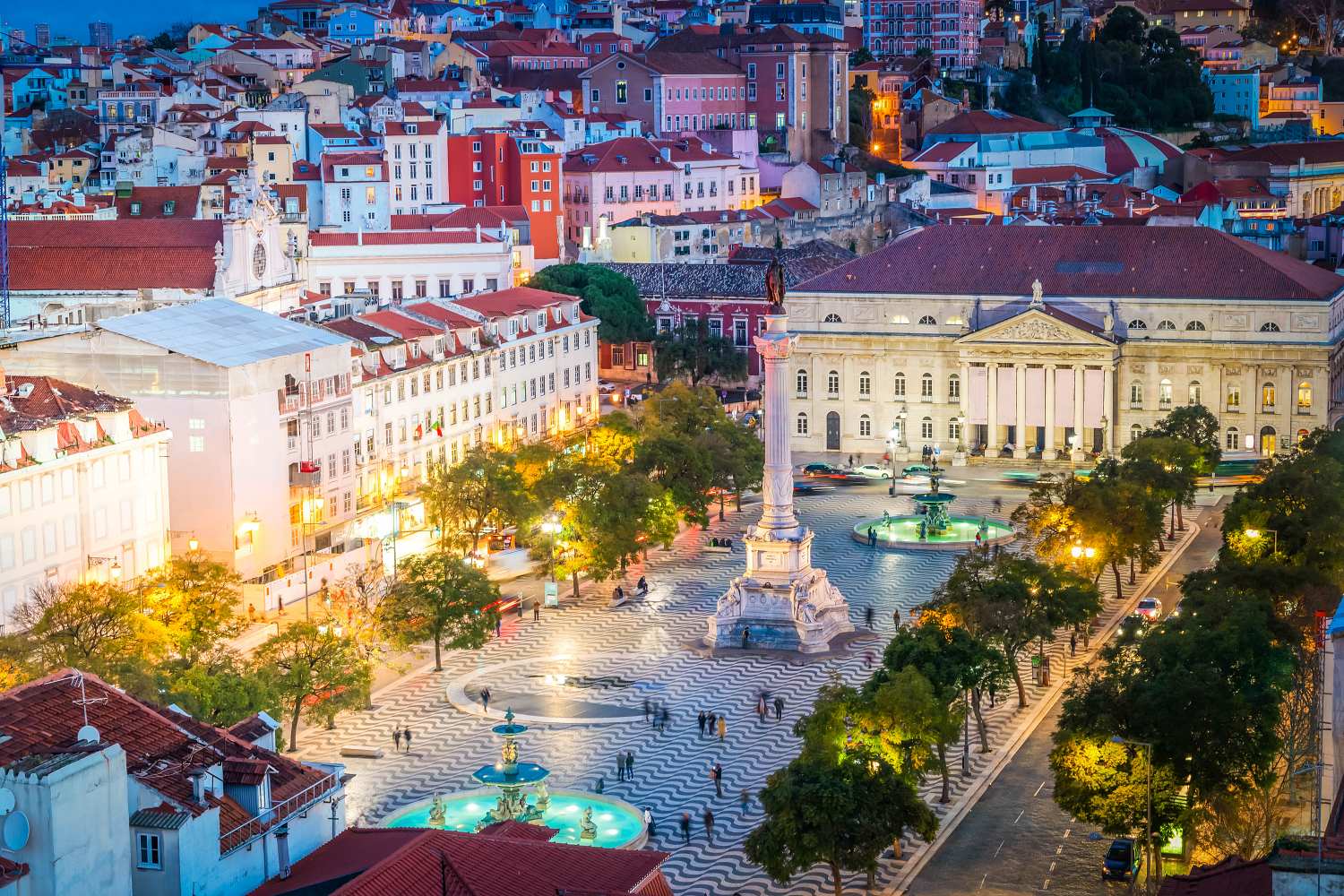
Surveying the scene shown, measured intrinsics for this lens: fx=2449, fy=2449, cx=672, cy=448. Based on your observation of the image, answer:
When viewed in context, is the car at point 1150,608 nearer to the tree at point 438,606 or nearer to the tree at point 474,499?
the tree at point 438,606

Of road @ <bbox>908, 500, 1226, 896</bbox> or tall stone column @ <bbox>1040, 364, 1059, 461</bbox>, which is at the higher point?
tall stone column @ <bbox>1040, 364, 1059, 461</bbox>

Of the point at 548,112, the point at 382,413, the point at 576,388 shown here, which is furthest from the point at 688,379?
the point at 548,112

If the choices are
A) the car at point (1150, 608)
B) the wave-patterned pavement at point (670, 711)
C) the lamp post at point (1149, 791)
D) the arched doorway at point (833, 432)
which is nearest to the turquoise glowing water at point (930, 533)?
the wave-patterned pavement at point (670, 711)

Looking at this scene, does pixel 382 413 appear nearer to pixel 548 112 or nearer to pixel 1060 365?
pixel 1060 365

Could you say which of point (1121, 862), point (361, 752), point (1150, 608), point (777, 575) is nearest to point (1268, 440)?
point (1150, 608)

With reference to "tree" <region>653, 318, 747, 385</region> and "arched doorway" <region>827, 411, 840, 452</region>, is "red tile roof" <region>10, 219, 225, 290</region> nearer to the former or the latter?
"tree" <region>653, 318, 747, 385</region>

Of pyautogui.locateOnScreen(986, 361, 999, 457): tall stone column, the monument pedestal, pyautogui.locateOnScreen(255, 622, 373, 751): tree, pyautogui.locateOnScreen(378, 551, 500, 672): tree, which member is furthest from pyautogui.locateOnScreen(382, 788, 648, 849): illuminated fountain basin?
pyautogui.locateOnScreen(986, 361, 999, 457): tall stone column
